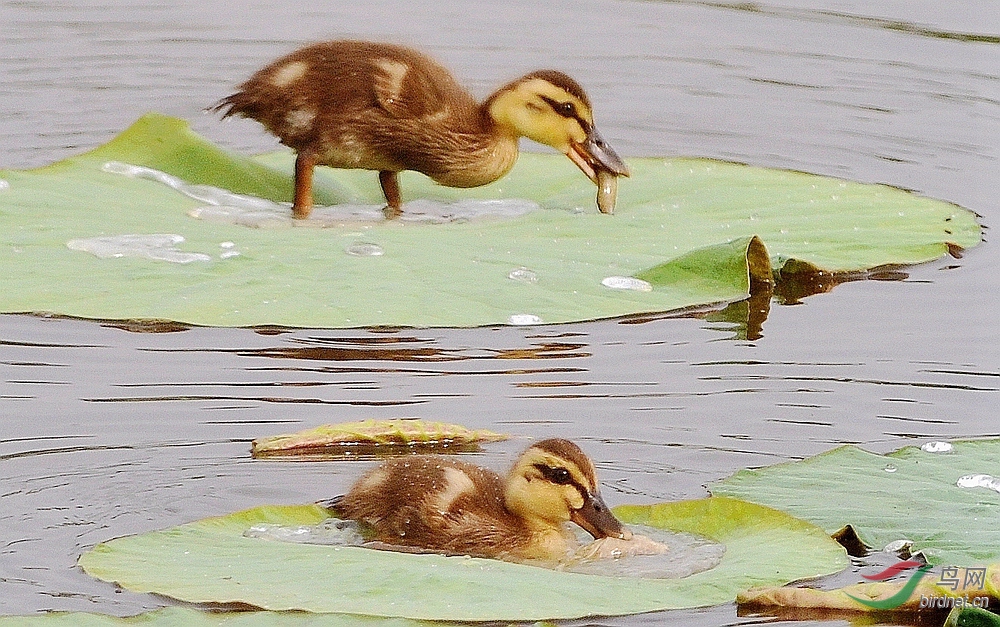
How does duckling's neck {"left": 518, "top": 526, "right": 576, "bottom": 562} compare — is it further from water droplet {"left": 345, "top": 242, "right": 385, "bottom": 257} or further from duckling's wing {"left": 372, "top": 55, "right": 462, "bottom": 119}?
duckling's wing {"left": 372, "top": 55, "right": 462, "bottom": 119}

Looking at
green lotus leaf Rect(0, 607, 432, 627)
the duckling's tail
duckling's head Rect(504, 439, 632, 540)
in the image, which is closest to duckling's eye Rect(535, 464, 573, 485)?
duckling's head Rect(504, 439, 632, 540)

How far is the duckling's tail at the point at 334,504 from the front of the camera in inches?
207

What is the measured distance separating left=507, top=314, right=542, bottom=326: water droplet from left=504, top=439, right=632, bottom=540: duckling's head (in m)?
1.59

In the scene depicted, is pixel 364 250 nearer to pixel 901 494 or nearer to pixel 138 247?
pixel 138 247

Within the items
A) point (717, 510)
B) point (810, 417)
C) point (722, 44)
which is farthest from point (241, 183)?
point (722, 44)

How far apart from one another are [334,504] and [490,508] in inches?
16.4

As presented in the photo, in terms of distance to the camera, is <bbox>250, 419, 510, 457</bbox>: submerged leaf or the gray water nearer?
the gray water

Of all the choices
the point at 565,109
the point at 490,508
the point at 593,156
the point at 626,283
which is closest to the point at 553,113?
the point at 565,109

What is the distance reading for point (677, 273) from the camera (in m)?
7.50

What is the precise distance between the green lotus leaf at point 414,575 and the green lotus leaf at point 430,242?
81.1 inches

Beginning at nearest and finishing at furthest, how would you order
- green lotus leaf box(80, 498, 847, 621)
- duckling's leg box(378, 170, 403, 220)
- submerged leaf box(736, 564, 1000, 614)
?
green lotus leaf box(80, 498, 847, 621) → submerged leaf box(736, 564, 1000, 614) → duckling's leg box(378, 170, 403, 220)

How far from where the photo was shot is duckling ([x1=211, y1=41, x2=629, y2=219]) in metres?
8.61

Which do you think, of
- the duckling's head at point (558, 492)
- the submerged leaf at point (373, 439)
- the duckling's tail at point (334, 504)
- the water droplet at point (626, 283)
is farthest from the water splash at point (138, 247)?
the duckling's head at point (558, 492)

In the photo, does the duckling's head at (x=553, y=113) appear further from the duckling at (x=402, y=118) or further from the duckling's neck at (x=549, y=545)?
the duckling's neck at (x=549, y=545)
